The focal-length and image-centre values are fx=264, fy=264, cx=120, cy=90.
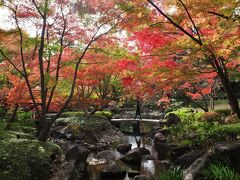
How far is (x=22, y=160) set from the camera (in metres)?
7.54

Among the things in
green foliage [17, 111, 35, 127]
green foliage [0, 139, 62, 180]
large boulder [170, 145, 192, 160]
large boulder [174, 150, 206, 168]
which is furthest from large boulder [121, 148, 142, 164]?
green foliage [17, 111, 35, 127]

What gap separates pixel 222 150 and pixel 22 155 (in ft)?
19.5

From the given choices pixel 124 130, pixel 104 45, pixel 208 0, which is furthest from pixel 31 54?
pixel 124 130

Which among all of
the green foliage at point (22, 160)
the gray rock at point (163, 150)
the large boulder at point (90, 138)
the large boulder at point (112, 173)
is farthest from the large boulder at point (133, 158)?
the green foliage at point (22, 160)

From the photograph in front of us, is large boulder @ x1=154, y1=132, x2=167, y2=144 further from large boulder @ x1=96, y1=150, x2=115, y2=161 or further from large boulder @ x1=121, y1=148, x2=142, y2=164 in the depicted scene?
large boulder @ x1=96, y1=150, x2=115, y2=161

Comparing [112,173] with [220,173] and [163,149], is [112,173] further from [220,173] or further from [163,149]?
[163,149]

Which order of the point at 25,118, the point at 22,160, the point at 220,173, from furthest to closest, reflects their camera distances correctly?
the point at 25,118
the point at 22,160
the point at 220,173

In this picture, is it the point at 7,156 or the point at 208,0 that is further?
the point at 208,0

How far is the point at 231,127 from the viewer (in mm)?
11117

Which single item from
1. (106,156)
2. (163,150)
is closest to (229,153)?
(106,156)

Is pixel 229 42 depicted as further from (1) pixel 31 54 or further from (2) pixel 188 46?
(1) pixel 31 54

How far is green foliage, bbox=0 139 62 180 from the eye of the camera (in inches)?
281

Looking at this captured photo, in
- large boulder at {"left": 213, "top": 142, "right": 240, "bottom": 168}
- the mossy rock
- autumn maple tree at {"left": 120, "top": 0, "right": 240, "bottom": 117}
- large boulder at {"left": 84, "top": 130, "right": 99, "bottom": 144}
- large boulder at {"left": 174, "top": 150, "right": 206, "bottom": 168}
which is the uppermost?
autumn maple tree at {"left": 120, "top": 0, "right": 240, "bottom": 117}

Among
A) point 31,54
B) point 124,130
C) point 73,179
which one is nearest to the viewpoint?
point 73,179
